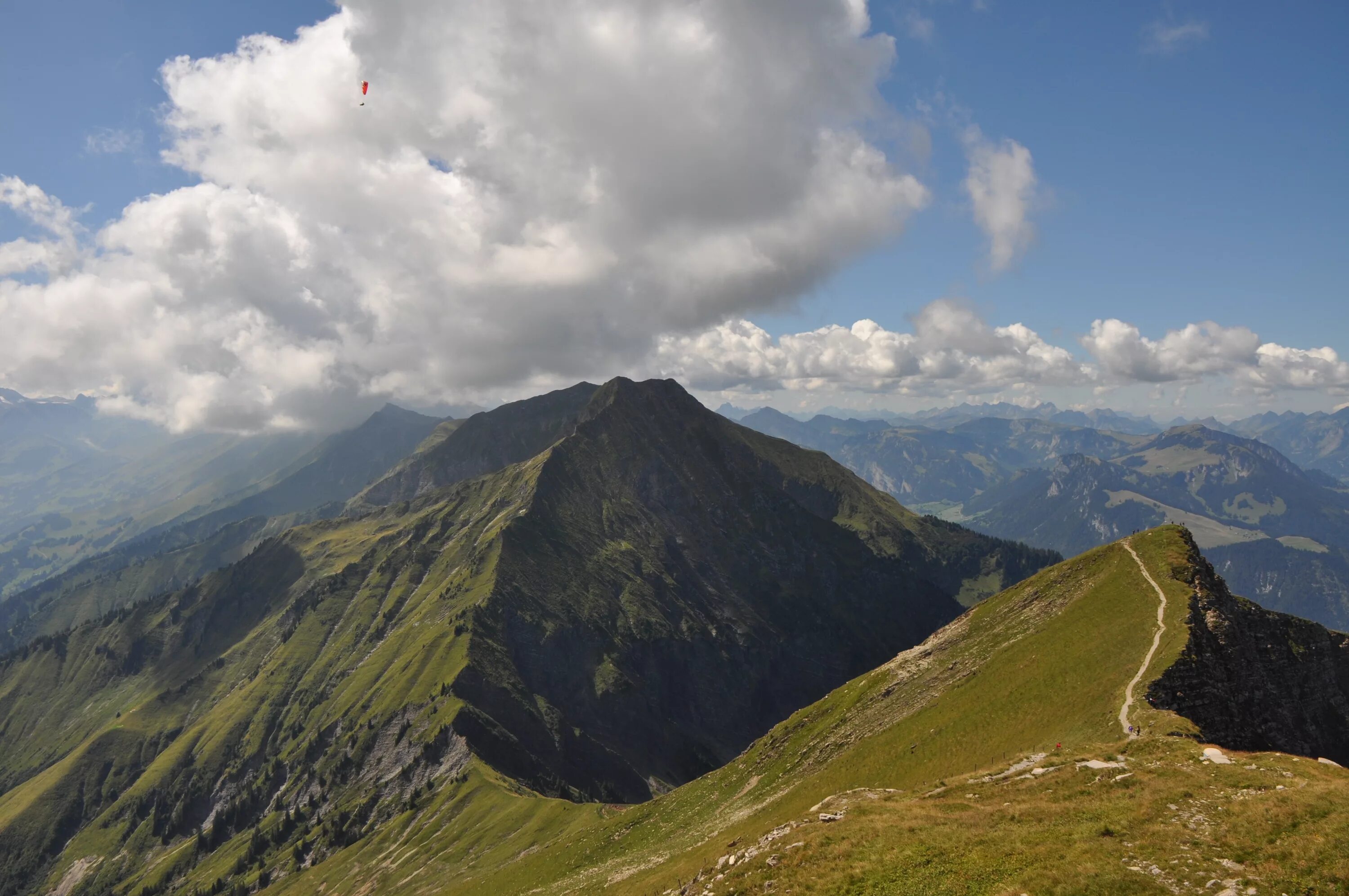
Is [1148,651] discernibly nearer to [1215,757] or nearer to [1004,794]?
[1215,757]

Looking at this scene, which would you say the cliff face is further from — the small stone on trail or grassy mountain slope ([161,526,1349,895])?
the small stone on trail

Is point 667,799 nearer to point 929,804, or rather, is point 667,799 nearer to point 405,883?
point 929,804

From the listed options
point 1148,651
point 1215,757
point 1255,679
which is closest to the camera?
point 1215,757

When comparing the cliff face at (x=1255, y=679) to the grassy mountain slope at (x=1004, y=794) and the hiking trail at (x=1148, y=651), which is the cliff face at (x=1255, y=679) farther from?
the hiking trail at (x=1148, y=651)

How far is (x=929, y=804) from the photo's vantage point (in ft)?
173

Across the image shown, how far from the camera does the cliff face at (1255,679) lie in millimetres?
78625

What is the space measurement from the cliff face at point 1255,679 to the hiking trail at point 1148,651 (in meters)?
2.48

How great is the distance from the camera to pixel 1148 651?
84.8 metres

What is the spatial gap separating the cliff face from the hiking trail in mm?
2476

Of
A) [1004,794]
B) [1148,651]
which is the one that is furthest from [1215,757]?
[1148,651]

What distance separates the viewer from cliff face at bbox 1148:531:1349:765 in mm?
78625

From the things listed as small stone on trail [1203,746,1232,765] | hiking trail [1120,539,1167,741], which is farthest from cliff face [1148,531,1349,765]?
small stone on trail [1203,746,1232,765]

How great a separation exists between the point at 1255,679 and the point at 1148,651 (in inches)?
706

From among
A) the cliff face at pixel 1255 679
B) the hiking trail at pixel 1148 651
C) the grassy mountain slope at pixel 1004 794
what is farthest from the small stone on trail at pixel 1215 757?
the cliff face at pixel 1255 679
